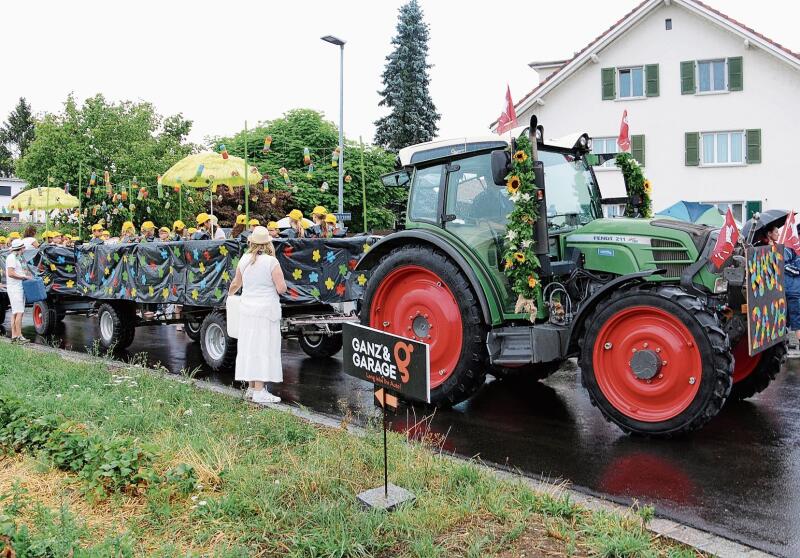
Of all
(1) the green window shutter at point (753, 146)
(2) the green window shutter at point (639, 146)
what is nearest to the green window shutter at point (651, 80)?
(2) the green window shutter at point (639, 146)

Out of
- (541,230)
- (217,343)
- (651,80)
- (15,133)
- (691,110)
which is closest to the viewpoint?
(541,230)

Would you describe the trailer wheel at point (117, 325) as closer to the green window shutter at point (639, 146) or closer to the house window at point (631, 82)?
the green window shutter at point (639, 146)

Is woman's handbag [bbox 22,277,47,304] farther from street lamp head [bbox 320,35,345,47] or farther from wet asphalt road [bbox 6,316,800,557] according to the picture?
street lamp head [bbox 320,35,345,47]

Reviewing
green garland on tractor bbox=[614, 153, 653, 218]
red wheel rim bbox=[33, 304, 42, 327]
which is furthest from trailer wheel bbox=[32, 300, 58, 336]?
green garland on tractor bbox=[614, 153, 653, 218]

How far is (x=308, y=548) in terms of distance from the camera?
3855mm

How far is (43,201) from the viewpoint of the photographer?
63.4ft

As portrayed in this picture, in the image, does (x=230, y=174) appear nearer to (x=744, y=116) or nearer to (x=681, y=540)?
(x=681, y=540)

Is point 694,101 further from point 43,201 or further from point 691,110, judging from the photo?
point 43,201

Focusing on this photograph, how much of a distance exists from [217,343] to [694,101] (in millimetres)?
23525

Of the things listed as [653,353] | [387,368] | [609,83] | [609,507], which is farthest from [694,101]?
[387,368]

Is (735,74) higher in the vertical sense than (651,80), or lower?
lower

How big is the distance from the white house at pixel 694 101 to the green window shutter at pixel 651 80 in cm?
4

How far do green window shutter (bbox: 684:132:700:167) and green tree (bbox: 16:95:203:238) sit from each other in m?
18.5

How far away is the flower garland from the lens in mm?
6488
